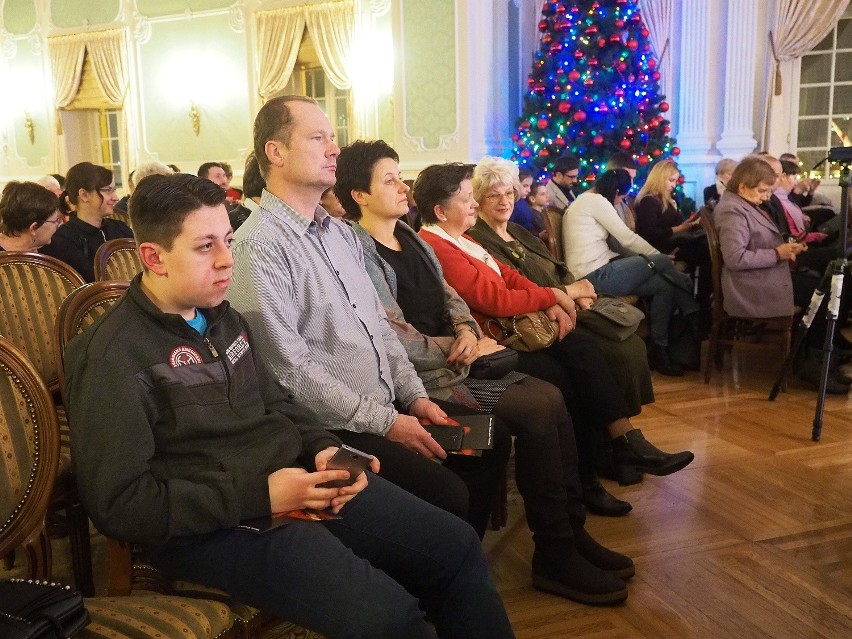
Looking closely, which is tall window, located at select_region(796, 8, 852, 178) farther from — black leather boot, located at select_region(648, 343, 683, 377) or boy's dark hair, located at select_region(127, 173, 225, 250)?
boy's dark hair, located at select_region(127, 173, 225, 250)

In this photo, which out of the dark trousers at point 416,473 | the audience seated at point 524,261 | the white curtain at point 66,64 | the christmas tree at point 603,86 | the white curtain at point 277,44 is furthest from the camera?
the white curtain at point 66,64

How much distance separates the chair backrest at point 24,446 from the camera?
4.33ft

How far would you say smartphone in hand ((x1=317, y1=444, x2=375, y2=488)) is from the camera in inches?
55.6

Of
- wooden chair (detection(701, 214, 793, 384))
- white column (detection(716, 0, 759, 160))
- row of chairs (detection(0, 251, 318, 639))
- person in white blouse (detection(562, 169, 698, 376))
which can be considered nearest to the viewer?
row of chairs (detection(0, 251, 318, 639))

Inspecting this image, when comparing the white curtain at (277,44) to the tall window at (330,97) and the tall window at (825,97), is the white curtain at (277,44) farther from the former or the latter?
the tall window at (825,97)

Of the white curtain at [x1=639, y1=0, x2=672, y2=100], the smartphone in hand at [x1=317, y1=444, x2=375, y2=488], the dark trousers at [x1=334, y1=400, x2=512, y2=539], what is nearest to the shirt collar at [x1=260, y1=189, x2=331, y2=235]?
the dark trousers at [x1=334, y1=400, x2=512, y2=539]

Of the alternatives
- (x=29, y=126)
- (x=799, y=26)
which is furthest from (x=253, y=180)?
(x=29, y=126)

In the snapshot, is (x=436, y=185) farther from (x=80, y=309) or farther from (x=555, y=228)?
(x=555, y=228)

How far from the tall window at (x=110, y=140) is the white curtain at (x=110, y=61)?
1.77 feet

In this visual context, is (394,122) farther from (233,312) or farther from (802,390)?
(233,312)

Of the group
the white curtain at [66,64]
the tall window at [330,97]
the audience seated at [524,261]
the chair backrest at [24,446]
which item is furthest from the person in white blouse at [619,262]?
the white curtain at [66,64]

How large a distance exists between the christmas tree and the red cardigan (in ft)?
15.4

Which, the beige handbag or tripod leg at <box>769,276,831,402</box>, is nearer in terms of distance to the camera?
the beige handbag

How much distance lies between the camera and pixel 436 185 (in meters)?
2.63
